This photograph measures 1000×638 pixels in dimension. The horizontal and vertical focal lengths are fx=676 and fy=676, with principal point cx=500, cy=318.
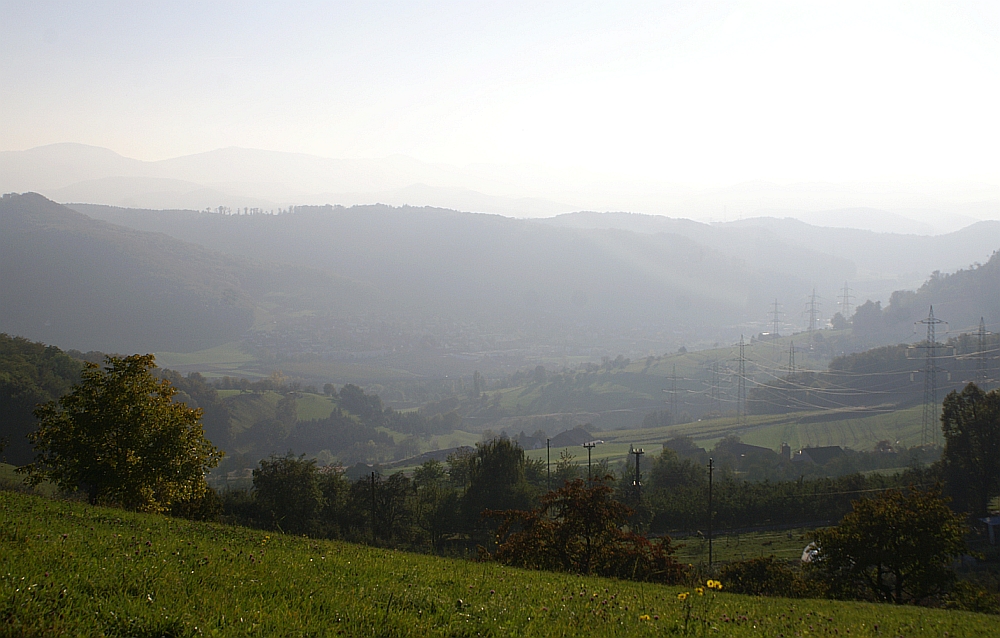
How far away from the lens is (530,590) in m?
10.2

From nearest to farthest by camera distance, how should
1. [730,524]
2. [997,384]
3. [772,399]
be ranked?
[730,524]
[997,384]
[772,399]

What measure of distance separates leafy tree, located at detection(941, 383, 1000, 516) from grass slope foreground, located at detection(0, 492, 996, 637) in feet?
159

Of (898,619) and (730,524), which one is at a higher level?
(898,619)

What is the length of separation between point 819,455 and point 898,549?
3132 inches

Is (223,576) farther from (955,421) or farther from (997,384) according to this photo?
(997,384)

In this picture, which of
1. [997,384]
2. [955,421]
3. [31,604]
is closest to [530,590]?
[31,604]

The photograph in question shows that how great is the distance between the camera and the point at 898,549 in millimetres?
20109

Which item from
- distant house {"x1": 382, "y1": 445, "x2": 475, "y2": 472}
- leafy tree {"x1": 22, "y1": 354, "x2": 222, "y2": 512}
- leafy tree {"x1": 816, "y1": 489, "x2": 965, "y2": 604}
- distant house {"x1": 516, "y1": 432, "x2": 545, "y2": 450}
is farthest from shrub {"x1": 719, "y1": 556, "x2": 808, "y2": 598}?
distant house {"x1": 516, "y1": 432, "x2": 545, "y2": 450}

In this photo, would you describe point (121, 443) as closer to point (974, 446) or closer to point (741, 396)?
point (974, 446)

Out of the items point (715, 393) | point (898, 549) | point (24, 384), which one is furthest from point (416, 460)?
point (898, 549)

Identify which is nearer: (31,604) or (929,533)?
(31,604)

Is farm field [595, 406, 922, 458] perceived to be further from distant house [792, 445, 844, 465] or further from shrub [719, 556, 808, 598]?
shrub [719, 556, 808, 598]

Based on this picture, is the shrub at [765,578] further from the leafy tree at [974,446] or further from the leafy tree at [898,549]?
the leafy tree at [974,446]

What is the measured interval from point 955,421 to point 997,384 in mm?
89116
